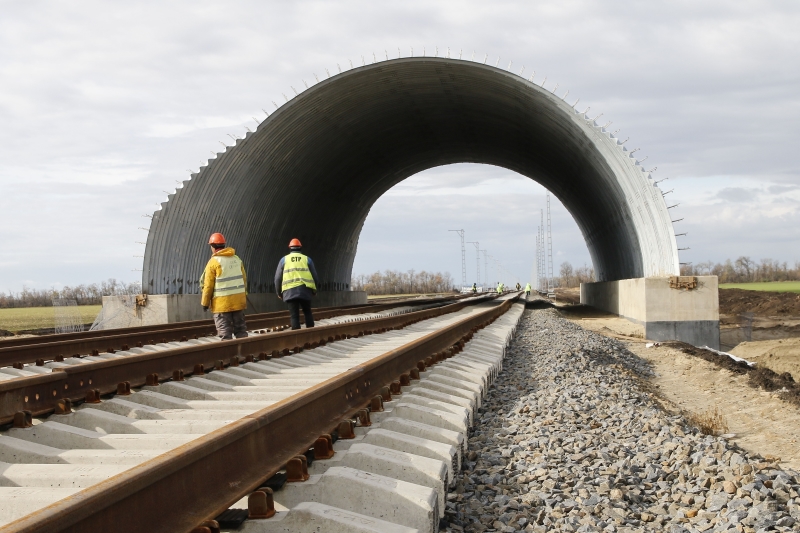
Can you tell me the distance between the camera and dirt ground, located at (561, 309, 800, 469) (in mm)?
6629

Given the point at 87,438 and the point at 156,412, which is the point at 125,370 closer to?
the point at 156,412

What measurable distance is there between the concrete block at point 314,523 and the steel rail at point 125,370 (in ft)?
7.97

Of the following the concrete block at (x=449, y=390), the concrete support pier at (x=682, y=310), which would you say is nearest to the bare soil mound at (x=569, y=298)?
the concrete support pier at (x=682, y=310)

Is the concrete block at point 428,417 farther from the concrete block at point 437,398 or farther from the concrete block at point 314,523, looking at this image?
the concrete block at point 314,523

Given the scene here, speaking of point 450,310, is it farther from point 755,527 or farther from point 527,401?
point 755,527

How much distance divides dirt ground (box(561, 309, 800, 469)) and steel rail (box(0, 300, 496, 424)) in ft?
15.5

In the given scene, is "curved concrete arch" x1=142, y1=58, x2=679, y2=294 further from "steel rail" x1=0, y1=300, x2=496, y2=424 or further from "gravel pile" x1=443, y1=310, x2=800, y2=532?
"gravel pile" x1=443, y1=310, x2=800, y2=532

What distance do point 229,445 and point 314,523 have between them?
577mm

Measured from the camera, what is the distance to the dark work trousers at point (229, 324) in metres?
10.4

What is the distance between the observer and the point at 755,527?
11.9 ft

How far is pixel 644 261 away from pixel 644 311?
2.80m

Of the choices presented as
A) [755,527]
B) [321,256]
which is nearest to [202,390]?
[755,527]

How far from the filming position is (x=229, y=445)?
3.28 meters

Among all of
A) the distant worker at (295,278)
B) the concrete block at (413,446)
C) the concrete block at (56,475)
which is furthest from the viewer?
the distant worker at (295,278)
